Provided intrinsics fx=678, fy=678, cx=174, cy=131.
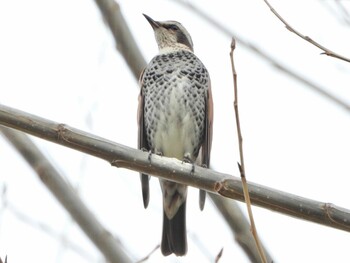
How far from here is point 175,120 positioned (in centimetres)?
567

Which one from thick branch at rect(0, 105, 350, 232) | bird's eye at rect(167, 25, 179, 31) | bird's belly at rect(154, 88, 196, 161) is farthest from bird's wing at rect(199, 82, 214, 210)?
thick branch at rect(0, 105, 350, 232)

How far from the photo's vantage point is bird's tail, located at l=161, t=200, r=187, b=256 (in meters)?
5.18

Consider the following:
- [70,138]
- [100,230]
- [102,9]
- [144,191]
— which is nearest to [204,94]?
[144,191]

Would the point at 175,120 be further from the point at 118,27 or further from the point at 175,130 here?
the point at 118,27

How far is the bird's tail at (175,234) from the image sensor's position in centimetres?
518

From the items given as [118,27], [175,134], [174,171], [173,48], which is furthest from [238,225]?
[173,48]

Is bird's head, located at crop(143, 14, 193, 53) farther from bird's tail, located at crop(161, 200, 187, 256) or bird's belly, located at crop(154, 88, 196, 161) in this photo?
bird's tail, located at crop(161, 200, 187, 256)

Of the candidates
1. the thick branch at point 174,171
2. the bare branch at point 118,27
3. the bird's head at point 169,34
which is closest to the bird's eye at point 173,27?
the bird's head at point 169,34

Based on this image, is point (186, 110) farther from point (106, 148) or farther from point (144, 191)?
point (106, 148)

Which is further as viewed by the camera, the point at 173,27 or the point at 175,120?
the point at 173,27

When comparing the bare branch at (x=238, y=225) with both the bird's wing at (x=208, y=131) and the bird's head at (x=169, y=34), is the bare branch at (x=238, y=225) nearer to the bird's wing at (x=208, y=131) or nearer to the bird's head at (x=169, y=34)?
the bird's wing at (x=208, y=131)

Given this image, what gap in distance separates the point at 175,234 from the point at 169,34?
7.37 ft

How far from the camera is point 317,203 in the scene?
300 centimetres

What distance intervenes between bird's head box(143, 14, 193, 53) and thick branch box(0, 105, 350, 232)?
128 inches
